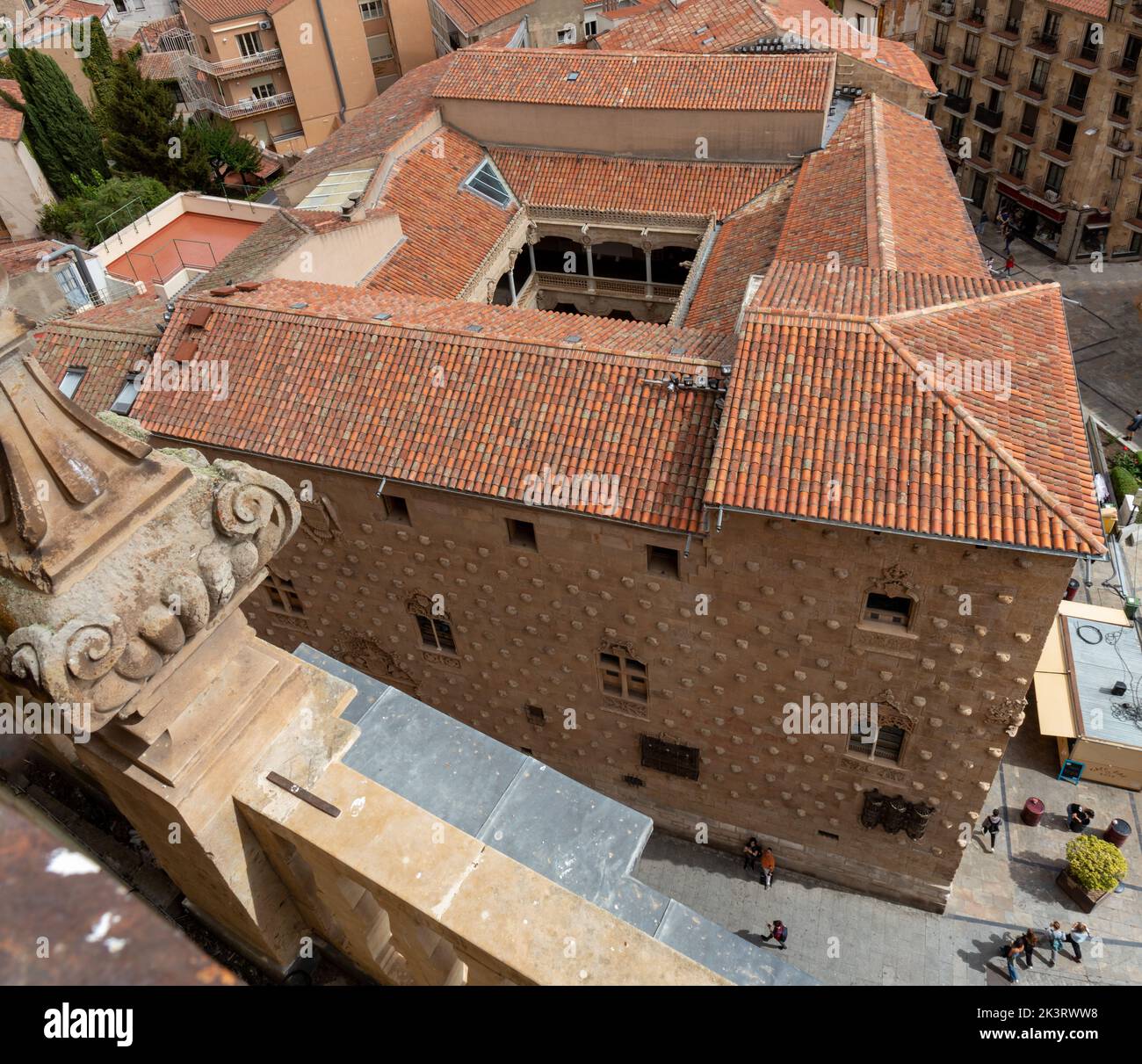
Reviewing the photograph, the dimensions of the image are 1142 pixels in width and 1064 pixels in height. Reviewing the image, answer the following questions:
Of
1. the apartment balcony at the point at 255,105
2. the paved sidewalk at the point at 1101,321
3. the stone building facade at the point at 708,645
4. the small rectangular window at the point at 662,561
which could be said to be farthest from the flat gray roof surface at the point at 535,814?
the apartment balcony at the point at 255,105

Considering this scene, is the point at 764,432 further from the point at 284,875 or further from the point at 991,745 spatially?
the point at 284,875

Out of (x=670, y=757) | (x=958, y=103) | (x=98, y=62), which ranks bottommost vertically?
(x=670, y=757)

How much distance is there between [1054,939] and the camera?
2230 centimetres

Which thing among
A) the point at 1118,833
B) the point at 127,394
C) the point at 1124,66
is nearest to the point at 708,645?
the point at 1118,833

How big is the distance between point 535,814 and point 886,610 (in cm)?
1308

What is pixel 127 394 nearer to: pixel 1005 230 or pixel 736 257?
pixel 736 257

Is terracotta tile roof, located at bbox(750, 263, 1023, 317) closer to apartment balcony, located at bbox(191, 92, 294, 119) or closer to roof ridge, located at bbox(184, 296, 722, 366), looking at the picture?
roof ridge, located at bbox(184, 296, 722, 366)

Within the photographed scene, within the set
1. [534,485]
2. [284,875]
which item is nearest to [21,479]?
[284,875]

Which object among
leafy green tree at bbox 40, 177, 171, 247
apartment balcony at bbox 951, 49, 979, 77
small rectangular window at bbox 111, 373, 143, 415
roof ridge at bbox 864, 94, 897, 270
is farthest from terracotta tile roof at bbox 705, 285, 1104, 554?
apartment balcony at bbox 951, 49, 979, 77

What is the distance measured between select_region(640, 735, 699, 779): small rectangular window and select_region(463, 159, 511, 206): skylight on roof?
66.1 ft

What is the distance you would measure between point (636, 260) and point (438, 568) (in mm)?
17992
